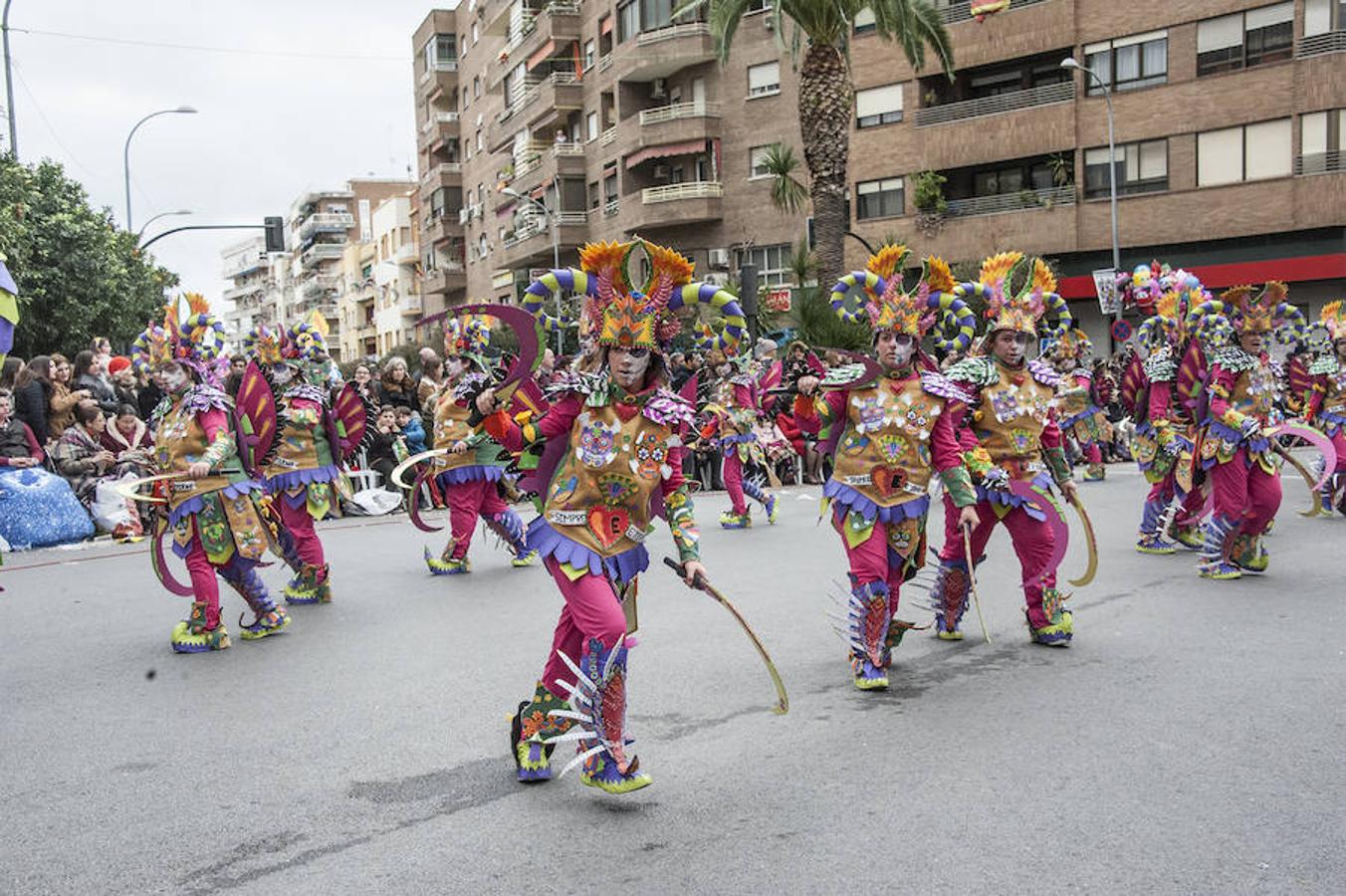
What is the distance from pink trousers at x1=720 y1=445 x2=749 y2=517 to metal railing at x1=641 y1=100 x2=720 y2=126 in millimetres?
27874

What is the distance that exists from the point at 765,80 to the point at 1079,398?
90.2 feet

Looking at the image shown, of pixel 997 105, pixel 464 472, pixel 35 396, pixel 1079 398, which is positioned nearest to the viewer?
pixel 464 472

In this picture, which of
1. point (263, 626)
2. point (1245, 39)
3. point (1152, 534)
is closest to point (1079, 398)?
point (1152, 534)

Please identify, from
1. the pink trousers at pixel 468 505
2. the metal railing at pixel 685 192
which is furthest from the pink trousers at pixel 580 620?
the metal railing at pixel 685 192

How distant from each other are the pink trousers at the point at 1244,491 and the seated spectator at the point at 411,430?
982 cm

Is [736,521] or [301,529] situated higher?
[301,529]

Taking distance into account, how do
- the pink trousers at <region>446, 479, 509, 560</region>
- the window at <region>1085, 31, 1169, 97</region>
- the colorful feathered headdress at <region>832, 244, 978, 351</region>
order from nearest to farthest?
the colorful feathered headdress at <region>832, 244, 978, 351</region> < the pink trousers at <region>446, 479, 509, 560</region> < the window at <region>1085, 31, 1169, 97</region>

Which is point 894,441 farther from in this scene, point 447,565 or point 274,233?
point 274,233

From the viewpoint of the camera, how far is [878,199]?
36500 mm

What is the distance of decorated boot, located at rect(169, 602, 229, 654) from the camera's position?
25.1 ft

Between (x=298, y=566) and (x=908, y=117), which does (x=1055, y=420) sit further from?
(x=908, y=117)

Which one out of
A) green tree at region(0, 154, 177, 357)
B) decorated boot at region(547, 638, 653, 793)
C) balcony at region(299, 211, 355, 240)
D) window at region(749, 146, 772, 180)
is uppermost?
balcony at region(299, 211, 355, 240)

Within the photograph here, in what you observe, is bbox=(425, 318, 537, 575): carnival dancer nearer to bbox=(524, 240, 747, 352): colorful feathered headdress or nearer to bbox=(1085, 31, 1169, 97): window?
bbox=(524, 240, 747, 352): colorful feathered headdress

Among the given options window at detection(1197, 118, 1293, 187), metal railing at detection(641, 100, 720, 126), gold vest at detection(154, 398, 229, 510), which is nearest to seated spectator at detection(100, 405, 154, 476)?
gold vest at detection(154, 398, 229, 510)
